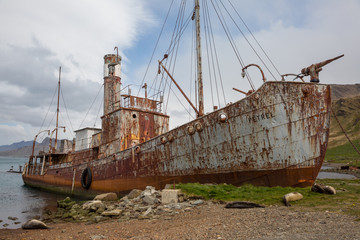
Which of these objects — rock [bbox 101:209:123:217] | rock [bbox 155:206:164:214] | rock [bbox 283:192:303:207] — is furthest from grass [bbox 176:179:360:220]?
rock [bbox 101:209:123:217]

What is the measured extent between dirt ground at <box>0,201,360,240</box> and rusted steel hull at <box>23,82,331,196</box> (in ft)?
10.3

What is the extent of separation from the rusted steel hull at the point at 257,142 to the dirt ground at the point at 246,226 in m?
3.13

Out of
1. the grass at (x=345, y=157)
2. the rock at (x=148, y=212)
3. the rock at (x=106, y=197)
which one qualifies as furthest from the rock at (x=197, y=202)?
the grass at (x=345, y=157)

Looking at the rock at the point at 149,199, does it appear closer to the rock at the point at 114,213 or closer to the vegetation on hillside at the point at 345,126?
the rock at the point at 114,213

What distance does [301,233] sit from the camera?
493 centimetres

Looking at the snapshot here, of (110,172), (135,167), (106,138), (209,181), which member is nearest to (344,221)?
(209,181)

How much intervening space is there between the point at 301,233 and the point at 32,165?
36195mm

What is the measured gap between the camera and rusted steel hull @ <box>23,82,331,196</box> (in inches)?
395

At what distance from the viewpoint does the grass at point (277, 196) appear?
7203 mm

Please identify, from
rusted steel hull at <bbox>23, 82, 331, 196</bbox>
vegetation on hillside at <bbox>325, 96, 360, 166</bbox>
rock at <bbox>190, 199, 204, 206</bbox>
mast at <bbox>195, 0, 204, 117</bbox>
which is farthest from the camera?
vegetation on hillside at <bbox>325, 96, 360, 166</bbox>

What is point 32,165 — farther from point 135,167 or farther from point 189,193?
point 189,193

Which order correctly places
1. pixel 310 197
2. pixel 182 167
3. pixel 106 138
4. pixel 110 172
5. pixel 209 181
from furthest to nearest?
pixel 106 138
pixel 110 172
pixel 182 167
pixel 209 181
pixel 310 197

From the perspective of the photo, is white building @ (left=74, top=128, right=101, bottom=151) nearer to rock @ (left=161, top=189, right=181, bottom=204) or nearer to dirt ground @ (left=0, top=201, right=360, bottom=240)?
rock @ (left=161, top=189, right=181, bottom=204)

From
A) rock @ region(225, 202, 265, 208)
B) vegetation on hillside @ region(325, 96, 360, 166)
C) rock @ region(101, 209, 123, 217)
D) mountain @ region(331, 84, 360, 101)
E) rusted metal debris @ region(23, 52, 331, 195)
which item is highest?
mountain @ region(331, 84, 360, 101)
